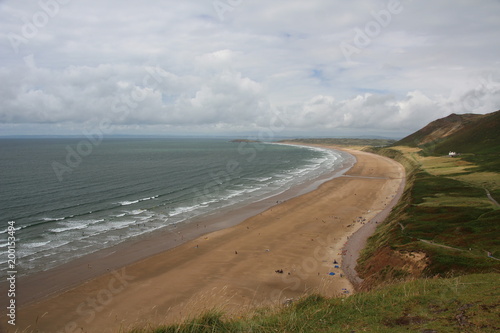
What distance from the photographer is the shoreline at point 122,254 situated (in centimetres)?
2138

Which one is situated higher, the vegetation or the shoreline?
the vegetation

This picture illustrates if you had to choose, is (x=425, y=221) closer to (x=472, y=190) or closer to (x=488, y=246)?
(x=488, y=246)

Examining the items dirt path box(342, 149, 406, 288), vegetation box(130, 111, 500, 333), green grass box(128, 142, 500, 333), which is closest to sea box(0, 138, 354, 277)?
dirt path box(342, 149, 406, 288)

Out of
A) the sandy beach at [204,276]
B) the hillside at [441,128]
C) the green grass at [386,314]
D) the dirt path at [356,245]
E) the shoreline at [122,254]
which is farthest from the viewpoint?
the hillside at [441,128]

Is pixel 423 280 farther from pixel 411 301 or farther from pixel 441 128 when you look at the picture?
pixel 441 128

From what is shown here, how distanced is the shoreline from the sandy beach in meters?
0.12

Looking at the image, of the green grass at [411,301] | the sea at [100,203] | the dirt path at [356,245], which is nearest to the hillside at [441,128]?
the sea at [100,203]

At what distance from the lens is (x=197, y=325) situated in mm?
8992

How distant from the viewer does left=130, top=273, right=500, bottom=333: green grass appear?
8812mm

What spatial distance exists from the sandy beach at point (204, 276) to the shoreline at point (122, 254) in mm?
123

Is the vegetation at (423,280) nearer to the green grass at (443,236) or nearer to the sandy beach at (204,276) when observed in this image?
the green grass at (443,236)

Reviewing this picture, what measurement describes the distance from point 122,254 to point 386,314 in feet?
78.7

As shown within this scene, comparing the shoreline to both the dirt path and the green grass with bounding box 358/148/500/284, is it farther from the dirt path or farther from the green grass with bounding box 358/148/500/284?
the green grass with bounding box 358/148/500/284

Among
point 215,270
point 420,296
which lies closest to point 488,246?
point 420,296
